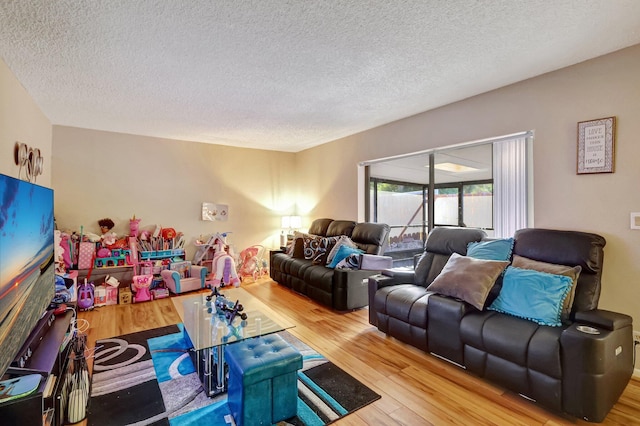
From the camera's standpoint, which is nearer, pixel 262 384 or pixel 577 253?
pixel 262 384

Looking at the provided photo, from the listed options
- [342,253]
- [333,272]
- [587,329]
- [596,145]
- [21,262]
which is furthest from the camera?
[342,253]

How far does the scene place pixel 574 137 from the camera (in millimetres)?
2537

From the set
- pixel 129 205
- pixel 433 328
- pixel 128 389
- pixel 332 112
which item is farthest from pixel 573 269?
pixel 129 205

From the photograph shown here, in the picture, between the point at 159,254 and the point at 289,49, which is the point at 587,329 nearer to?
the point at 289,49

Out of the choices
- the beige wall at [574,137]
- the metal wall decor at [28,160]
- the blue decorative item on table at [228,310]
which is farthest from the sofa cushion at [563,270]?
the metal wall decor at [28,160]

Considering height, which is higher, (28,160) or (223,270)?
(28,160)

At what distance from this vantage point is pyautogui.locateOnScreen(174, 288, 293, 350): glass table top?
2.18m

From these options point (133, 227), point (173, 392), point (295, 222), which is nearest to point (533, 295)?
point (173, 392)

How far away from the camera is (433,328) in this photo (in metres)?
2.50

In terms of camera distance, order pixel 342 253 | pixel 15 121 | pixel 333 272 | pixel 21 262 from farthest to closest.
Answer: pixel 342 253, pixel 333 272, pixel 15 121, pixel 21 262

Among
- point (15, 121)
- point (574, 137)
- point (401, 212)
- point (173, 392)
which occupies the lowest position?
point (173, 392)

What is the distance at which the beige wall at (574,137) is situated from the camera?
2.28 metres

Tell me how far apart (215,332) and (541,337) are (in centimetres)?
223

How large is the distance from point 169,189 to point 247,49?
3.44 m
